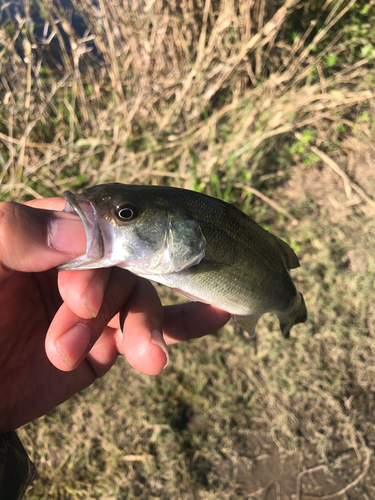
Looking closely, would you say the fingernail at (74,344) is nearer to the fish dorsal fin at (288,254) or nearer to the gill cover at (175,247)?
the gill cover at (175,247)

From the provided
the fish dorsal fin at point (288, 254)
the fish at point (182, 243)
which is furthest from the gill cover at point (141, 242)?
the fish dorsal fin at point (288, 254)

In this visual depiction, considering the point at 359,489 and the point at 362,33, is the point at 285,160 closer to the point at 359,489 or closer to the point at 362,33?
the point at 362,33

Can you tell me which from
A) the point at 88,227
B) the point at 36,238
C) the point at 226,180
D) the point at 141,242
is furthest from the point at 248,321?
the point at 226,180

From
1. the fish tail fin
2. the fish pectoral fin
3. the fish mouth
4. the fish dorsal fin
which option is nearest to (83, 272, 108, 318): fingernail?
the fish mouth

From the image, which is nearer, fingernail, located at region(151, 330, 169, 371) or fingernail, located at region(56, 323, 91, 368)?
fingernail, located at region(56, 323, 91, 368)

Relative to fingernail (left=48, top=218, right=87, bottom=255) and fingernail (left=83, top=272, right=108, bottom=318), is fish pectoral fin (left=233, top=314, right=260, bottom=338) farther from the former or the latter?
fingernail (left=48, top=218, right=87, bottom=255)

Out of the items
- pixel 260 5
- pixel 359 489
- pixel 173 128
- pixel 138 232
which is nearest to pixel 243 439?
pixel 359 489

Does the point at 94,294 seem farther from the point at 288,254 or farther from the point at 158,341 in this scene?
the point at 288,254
